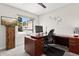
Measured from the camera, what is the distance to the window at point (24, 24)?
1947 mm

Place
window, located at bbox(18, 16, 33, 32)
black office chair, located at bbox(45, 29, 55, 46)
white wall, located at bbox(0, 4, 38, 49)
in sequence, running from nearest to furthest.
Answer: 1. white wall, located at bbox(0, 4, 38, 49)
2. window, located at bbox(18, 16, 33, 32)
3. black office chair, located at bbox(45, 29, 55, 46)

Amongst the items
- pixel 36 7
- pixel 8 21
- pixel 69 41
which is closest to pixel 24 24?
pixel 8 21

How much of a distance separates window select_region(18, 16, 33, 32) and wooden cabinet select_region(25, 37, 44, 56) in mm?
231

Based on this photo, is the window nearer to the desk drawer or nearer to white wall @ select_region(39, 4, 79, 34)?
white wall @ select_region(39, 4, 79, 34)

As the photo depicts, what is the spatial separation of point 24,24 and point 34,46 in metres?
0.54

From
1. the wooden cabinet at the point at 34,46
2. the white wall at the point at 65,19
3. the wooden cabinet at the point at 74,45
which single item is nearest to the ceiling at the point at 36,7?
the white wall at the point at 65,19

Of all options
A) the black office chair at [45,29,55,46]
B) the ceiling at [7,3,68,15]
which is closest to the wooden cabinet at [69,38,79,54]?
the black office chair at [45,29,55,46]

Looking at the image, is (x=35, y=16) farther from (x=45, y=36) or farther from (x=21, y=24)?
(x=45, y=36)

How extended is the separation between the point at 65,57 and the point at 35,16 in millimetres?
1086

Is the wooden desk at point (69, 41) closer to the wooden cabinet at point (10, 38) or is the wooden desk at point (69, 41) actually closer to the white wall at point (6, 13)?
the white wall at point (6, 13)

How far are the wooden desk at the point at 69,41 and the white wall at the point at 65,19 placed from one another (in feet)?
0.51

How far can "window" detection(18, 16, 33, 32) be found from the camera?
1.95 metres

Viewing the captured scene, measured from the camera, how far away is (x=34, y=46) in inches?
81.1

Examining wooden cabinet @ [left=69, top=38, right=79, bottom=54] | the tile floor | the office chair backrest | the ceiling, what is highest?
the ceiling
